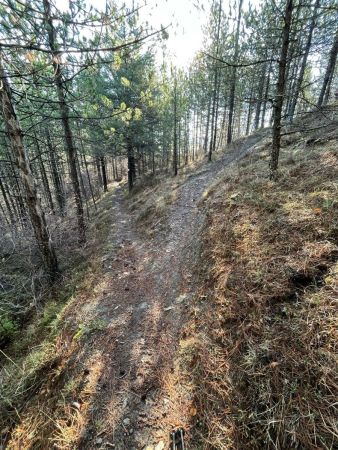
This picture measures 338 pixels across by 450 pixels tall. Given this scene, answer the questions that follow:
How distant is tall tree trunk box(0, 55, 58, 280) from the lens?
4.43 metres

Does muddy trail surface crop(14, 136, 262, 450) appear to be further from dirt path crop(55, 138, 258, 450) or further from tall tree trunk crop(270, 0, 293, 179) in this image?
tall tree trunk crop(270, 0, 293, 179)

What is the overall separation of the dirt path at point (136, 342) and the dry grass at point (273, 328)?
1.68 ft

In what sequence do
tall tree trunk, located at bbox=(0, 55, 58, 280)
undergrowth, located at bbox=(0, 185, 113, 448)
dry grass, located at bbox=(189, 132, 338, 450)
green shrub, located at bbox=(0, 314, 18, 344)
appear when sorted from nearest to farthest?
dry grass, located at bbox=(189, 132, 338, 450) < undergrowth, located at bbox=(0, 185, 113, 448) < tall tree trunk, located at bbox=(0, 55, 58, 280) < green shrub, located at bbox=(0, 314, 18, 344)

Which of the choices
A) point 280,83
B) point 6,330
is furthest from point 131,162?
point 6,330

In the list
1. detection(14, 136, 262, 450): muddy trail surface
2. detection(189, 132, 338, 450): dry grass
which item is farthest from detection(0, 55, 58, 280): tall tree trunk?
detection(189, 132, 338, 450): dry grass

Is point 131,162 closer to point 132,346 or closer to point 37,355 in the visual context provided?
point 37,355

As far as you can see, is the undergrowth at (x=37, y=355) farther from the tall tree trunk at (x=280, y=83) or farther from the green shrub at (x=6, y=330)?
the tall tree trunk at (x=280, y=83)

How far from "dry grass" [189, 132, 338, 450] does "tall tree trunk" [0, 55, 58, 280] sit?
446 centimetres

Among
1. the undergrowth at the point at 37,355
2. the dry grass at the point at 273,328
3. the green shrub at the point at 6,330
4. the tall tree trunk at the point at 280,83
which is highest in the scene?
the tall tree trunk at the point at 280,83

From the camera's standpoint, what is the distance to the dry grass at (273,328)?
6.30 feet

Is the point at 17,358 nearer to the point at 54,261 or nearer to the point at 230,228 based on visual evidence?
the point at 54,261

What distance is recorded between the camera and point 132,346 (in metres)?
3.66

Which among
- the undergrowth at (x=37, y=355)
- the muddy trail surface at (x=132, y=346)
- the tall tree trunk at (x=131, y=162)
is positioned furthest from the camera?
the tall tree trunk at (x=131, y=162)

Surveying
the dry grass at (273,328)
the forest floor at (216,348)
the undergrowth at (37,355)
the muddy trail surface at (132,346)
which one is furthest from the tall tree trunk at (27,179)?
the dry grass at (273,328)
